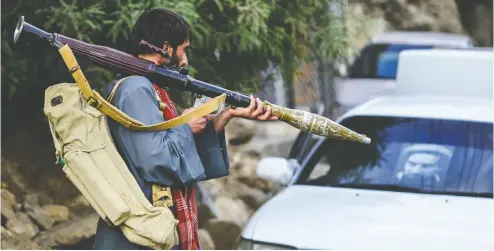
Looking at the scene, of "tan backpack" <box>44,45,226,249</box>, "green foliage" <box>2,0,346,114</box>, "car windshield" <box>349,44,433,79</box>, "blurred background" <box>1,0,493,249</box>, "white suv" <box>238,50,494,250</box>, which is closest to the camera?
"tan backpack" <box>44,45,226,249</box>

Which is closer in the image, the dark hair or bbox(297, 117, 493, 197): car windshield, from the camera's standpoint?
the dark hair

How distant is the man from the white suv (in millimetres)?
1390

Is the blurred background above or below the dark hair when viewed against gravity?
below

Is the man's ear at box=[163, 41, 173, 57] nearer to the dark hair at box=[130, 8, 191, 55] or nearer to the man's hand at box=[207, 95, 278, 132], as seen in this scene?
the dark hair at box=[130, 8, 191, 55]

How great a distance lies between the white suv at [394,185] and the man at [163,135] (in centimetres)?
139

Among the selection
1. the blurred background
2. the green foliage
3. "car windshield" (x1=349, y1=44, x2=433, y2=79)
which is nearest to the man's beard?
the green foliage

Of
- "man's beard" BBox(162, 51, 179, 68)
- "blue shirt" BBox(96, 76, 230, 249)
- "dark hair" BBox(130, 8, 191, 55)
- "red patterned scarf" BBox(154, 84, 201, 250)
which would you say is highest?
"dark hair" BBox(130, 8, 191, 55)

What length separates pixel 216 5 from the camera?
21.7 feet

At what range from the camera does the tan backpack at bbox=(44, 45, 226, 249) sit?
3650 millimetres

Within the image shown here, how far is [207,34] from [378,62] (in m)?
7.20

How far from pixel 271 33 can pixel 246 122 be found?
4.10 metres

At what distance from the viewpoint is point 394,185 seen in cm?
594

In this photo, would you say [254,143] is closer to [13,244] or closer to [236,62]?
[236,62]

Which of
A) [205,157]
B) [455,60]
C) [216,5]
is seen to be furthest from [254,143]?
[205,157]
